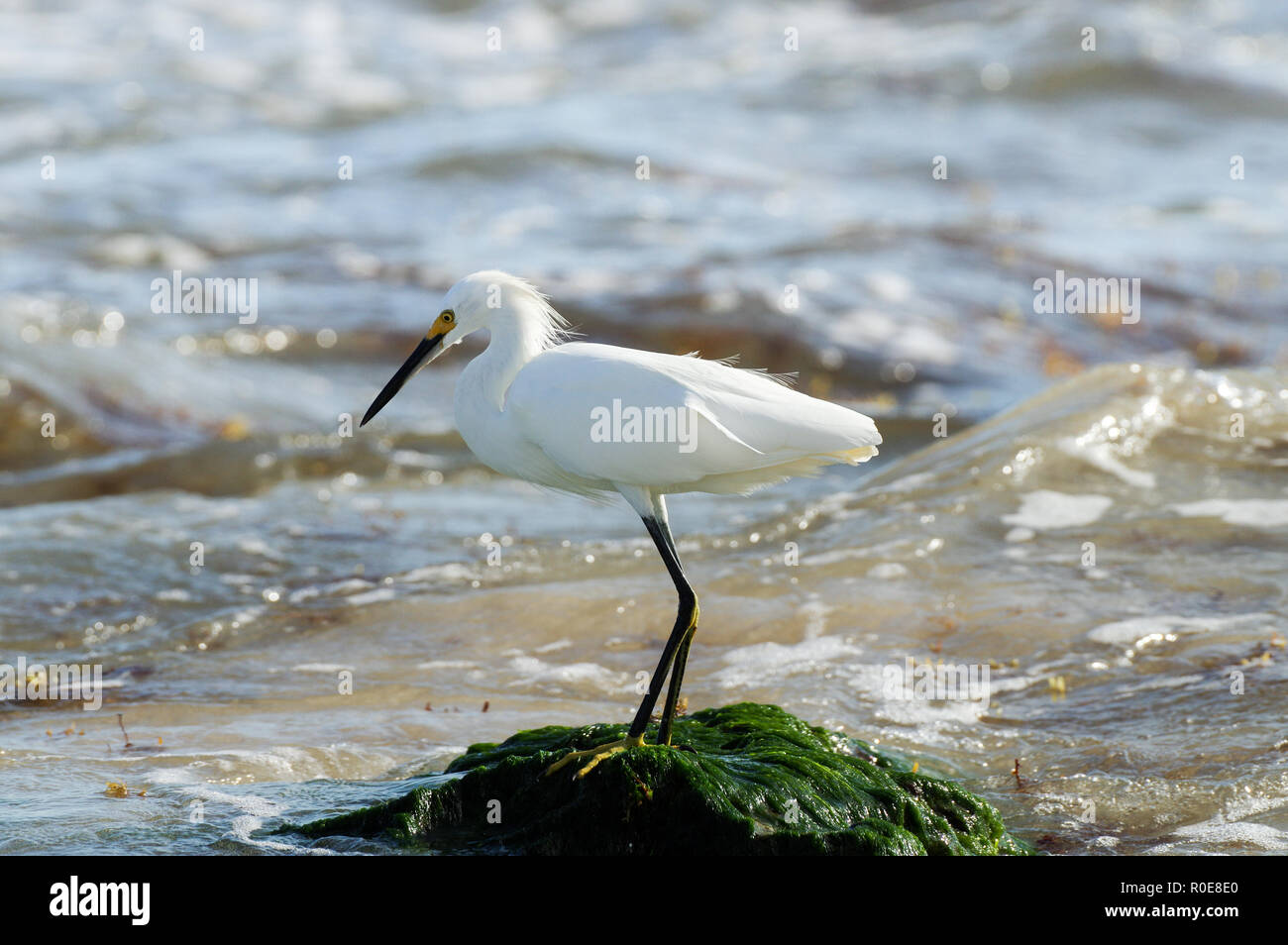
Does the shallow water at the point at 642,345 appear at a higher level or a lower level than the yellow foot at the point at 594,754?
higher

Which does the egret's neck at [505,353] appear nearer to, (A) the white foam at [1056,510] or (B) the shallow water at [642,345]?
(B) the shallow water at [642,345]

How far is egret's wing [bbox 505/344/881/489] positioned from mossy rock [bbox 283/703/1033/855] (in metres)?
0.93

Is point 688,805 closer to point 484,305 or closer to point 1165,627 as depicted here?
point 484,305

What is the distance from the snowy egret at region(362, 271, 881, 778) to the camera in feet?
15.2


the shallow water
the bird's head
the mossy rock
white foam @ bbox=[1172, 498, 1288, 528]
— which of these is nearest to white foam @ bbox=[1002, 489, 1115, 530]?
the shallow water

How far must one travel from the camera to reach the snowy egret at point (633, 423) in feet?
15.2

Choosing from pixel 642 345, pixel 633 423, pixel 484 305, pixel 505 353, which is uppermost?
pixel 642 345

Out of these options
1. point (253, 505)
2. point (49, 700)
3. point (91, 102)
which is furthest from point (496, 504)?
point (91, 102)

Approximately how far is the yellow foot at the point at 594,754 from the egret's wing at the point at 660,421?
2.79 ft

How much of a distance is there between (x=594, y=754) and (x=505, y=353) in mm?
1382

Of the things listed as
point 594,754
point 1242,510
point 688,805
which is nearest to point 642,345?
point 1242,510

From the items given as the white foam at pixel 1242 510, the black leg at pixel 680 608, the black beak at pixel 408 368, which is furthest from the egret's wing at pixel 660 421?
the white foam at pixel 1242 510

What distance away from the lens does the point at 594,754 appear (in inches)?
177
